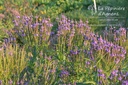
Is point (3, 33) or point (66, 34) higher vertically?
point (66, 34)

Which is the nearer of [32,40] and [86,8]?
[32,40]

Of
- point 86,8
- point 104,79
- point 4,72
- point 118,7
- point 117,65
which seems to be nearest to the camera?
point 104,79

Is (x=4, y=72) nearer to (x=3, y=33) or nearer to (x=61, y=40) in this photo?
(x=61, y=40)

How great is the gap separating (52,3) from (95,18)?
2.11 meters

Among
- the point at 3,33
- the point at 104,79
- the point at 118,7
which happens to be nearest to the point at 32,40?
the point at 104,79

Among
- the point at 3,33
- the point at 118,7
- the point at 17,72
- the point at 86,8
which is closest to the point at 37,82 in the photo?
the point at 17,72

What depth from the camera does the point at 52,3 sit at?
9289mm

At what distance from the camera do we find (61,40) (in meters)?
4.04

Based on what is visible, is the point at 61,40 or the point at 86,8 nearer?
the point at 61,40

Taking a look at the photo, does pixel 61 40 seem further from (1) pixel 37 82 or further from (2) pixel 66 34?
(1) pixel 37 82

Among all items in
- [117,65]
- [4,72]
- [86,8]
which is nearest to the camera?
[4,72]

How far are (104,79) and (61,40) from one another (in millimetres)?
1353

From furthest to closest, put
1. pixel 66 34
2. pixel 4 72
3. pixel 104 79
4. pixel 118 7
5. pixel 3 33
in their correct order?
pixel 118 7 → pixel 3 33 → pixel 66 34 → pixel 4 72 → pixel 104 79

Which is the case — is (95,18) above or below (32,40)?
below
